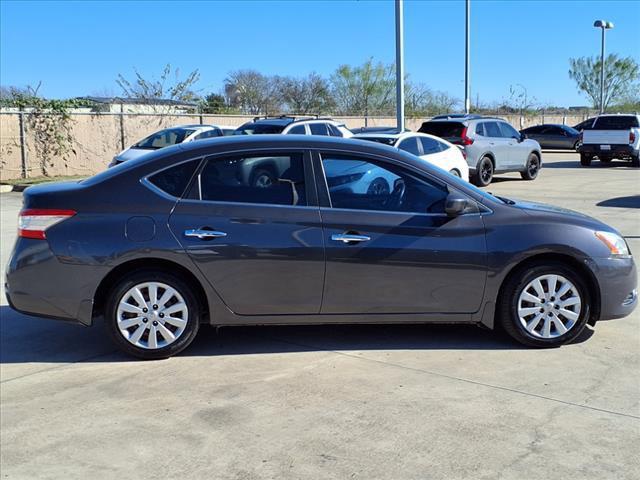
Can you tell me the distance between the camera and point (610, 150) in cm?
2419

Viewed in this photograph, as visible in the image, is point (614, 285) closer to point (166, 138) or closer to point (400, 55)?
point (400, 55)

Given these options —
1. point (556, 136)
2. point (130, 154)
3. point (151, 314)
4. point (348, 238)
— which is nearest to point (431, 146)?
point (130, 154)

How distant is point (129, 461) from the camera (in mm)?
3760

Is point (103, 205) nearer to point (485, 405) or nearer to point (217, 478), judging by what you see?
point (217, 478)

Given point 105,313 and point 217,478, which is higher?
point 105,313

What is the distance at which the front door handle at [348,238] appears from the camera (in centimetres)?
522

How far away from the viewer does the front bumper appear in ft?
17.7

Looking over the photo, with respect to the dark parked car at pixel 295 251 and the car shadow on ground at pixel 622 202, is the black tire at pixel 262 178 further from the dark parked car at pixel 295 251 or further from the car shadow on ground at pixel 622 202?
the car shadow on ground at pixel 622 202

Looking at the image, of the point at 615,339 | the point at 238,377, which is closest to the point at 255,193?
the point at 238,377

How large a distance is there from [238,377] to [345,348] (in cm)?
97

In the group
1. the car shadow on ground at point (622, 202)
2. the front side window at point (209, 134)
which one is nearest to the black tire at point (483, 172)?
the car shadow on ground at point (622, 202)

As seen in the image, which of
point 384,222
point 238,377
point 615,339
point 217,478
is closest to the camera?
point 217,478

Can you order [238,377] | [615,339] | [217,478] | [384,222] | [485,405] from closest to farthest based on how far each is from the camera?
[217,478] → [485,405] → [238,377] → [384,222] → [615,339]

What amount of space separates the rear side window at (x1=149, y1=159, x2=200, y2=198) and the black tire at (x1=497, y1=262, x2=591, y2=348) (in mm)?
2552
